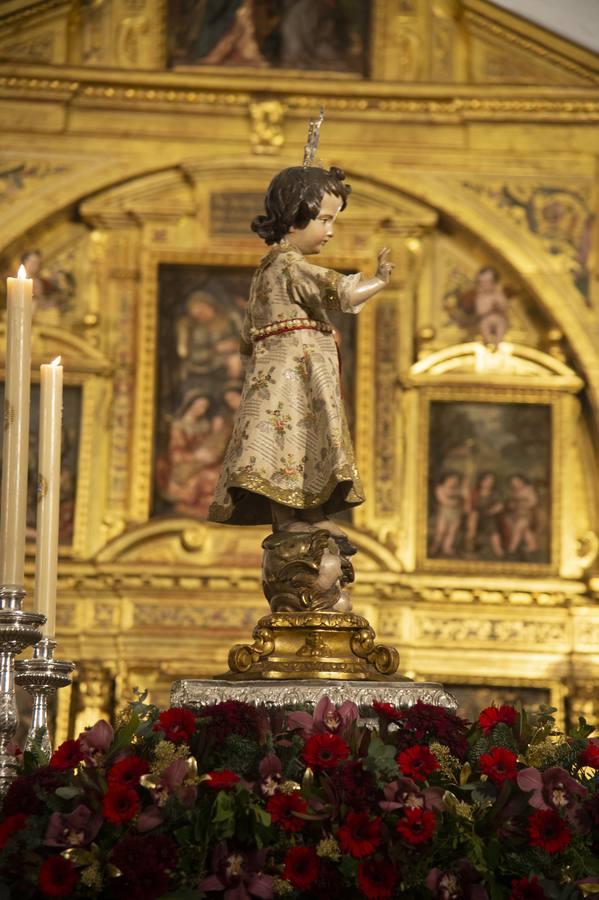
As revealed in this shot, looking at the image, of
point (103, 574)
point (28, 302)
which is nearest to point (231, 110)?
point (103, 574)

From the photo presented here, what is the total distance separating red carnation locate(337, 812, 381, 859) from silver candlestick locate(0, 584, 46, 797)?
81 centimetres

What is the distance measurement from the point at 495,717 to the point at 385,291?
25.3 ft

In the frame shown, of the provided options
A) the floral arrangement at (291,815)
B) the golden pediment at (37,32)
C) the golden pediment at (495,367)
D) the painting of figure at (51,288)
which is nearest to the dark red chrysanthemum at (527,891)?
the floral arrangement at (291,815)

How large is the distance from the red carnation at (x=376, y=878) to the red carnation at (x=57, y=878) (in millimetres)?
584

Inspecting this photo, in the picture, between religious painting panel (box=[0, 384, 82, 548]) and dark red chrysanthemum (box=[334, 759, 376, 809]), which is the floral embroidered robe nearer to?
dark red chrysanthemum (box=[334, 759, 376, 809])

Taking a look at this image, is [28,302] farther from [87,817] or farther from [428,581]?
[428,581]

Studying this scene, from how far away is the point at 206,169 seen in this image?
11461 mm

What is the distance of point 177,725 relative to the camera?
378cm

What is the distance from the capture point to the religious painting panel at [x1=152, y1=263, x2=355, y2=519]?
11227mm

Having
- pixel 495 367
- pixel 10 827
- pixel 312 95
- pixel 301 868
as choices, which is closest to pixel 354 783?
pixel 301 868

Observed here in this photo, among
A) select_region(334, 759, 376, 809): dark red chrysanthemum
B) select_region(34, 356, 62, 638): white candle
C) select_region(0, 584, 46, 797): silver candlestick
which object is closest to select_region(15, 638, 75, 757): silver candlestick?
select_region(34, 356, 62, 638): white candle

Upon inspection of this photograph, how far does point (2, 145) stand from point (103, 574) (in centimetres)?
303

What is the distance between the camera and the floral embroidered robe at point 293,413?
485 centimetres

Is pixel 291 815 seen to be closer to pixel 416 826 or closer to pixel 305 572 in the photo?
pixel 416 826
